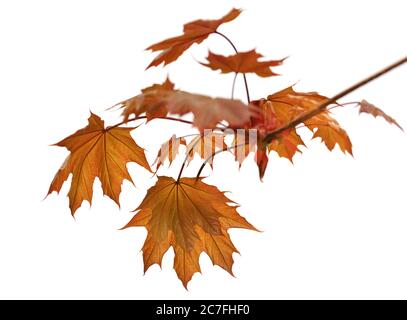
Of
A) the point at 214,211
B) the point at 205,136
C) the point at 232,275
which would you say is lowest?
the point at 232,275

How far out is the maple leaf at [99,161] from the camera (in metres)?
1.30

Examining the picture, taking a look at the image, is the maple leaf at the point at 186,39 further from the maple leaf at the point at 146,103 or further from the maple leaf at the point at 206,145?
the maple leaf at the point at 206,145

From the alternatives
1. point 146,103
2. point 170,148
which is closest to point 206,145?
point 170,148

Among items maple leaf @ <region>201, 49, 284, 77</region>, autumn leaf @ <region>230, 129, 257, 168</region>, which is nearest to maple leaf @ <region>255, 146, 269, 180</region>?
autumn leaf @ <region>230, 129, 257, 168</region>

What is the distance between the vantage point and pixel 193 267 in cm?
140

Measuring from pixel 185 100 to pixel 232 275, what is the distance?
1.83ft

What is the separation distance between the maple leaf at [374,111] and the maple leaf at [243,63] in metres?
0.19

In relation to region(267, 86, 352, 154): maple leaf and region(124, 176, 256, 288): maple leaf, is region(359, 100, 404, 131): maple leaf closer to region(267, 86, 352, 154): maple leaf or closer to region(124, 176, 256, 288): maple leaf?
region(267, 86, 352, 154): maple leaf

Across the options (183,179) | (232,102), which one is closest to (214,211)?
(183,179)

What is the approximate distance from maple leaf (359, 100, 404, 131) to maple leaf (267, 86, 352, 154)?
8 centimetres

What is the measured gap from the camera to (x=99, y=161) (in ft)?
4.41

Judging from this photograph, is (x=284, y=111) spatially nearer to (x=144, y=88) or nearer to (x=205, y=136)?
(x=205, y=136)

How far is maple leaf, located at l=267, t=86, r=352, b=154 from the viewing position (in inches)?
48.8

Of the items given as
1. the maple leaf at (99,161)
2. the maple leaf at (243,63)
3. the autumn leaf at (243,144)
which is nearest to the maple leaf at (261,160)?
the autumn leaf at (243,144)
